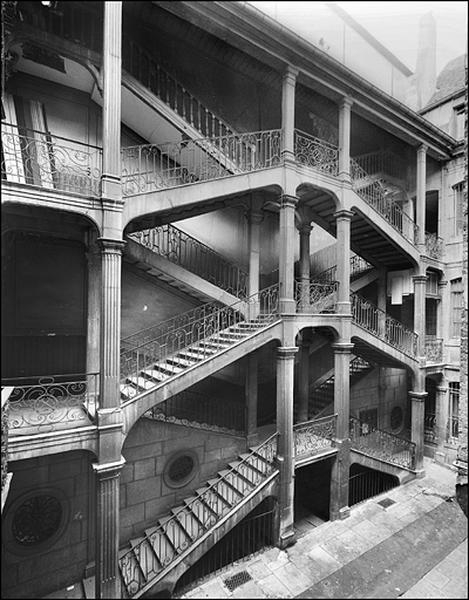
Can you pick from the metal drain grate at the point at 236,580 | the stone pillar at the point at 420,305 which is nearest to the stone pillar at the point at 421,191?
the stone pillar at the point at 420,305

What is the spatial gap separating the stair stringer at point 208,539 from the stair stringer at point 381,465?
9.81 feet

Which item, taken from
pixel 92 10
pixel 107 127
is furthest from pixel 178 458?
pixel 92 10

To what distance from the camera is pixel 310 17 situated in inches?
166

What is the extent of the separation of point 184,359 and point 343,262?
529cm

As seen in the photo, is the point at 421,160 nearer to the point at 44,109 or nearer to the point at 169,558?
the point at 44,109

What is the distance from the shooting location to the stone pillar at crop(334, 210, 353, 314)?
9469 mm

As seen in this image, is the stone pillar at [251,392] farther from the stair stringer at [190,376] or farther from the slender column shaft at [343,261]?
the slender column shaft at [343,261]

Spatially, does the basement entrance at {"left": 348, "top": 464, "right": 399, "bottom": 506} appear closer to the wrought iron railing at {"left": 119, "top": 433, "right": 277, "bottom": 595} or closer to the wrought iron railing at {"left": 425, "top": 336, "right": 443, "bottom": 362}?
the wrought iron railing at {"left": 119, "top": 433, "right": 277, "bottom": 595}

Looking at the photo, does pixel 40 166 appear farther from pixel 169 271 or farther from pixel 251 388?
pixel 251 388

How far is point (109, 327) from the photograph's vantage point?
5633 mm

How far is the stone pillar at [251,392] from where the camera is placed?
9836mm

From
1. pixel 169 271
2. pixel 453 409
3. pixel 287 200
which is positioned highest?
pixel 287 200

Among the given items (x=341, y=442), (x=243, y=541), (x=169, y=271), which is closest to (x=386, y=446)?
(x=341, y=442)

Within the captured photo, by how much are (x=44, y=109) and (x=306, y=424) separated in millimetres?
10061
